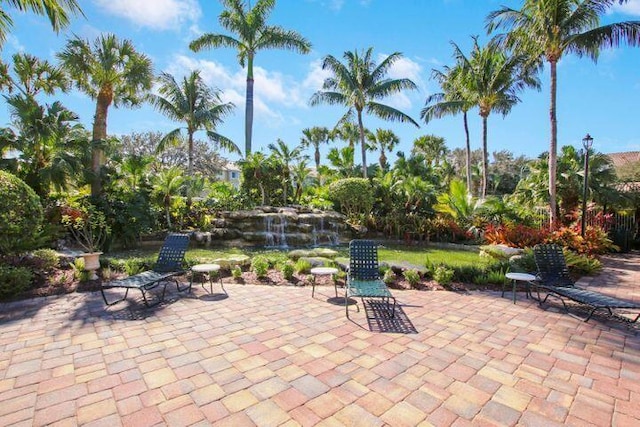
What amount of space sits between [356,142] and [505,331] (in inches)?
1237

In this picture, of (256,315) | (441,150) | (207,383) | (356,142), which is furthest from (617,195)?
(441,150)

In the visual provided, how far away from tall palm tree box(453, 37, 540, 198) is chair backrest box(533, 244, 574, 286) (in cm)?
1245

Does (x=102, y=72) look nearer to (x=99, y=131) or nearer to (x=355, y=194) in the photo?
(x=99, y=131)

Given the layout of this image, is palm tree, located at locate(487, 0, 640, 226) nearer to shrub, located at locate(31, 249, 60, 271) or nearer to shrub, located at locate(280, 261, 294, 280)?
shrub, located at locate(280, 261, 294, 280)

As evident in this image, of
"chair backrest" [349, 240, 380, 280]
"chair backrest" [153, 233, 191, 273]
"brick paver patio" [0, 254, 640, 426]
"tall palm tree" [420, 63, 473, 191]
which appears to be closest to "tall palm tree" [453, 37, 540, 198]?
"tall palm tree" [420, 63, 473, 191]

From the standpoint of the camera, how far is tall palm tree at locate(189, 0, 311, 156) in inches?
794

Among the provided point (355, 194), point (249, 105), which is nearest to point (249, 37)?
point (249, 105)

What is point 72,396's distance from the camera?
303cm

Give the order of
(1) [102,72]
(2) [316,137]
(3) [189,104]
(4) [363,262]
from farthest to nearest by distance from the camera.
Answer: (2) [316,137] → (3) [189,104] → (1) [102,72] → (4) [363,262]

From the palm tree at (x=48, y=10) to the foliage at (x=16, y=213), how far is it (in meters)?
3.32

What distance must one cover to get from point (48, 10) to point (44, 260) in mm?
5339

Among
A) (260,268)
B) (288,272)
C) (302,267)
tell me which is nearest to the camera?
(288,272)

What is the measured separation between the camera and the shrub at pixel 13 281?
5.92 meters

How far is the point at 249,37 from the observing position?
66.9 ft
